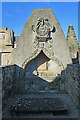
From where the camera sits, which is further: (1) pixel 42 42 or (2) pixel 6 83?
(1) pixel 42 42

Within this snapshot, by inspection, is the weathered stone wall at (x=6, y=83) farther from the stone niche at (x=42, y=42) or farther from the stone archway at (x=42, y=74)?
the stone archway at (x=42, y=74)

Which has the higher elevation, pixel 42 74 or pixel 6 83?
pixel 42 74

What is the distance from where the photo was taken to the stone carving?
597cm

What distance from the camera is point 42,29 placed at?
5996mm

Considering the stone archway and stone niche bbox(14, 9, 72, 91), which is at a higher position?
stone niche bbox(14, 9, 72, 91)

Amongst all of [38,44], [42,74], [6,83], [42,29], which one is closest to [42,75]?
[42,74]

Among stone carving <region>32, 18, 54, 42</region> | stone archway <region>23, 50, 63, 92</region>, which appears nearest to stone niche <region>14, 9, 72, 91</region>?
stone carving <region>32, 18, 54, 42</region>

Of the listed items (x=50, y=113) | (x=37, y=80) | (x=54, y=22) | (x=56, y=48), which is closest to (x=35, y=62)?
(x=37, y=80)

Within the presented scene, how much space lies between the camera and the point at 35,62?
7.59 meters

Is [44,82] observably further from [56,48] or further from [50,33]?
[50,33]

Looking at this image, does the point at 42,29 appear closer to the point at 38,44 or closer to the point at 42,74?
the point at 38,44

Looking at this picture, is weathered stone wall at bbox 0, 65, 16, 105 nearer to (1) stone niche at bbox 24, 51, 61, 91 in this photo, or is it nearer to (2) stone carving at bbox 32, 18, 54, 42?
(1) stone niche at bbox 24, 51, 61, 91

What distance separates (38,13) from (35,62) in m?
3.65

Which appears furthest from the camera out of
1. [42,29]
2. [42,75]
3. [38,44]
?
[42,75]
